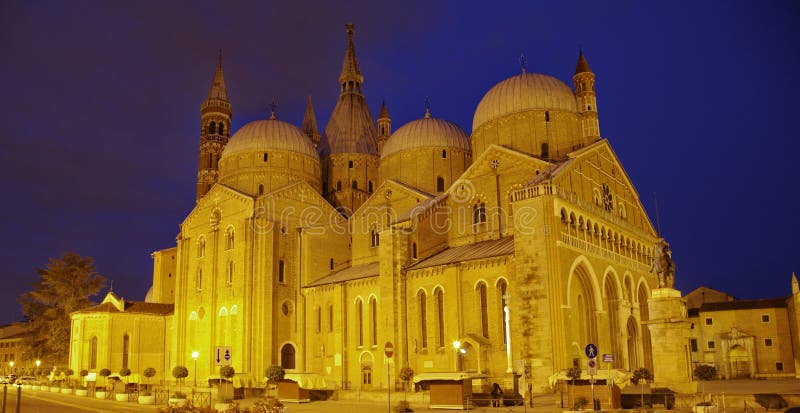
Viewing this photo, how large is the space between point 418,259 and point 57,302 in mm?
38519

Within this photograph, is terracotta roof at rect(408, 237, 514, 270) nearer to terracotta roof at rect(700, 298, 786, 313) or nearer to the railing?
the railing

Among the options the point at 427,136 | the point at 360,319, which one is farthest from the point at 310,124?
the point at 360,319

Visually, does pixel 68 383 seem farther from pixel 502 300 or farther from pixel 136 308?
pixel 502 300

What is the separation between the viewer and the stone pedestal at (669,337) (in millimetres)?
24125

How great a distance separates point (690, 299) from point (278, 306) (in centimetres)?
4146

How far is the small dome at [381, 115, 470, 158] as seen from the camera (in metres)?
50.8

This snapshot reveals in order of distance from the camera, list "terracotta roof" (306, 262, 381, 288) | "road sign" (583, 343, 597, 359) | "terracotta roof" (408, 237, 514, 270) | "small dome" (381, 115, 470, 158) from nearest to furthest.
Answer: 1. "road sign" (583, 343, 597, 359)
2. "terracotta roof" (408, 237, 514, 270)
3. "terracotta roof" (306, 262, 381, 288)
4. "small dome" (381, 115, 470, 158)

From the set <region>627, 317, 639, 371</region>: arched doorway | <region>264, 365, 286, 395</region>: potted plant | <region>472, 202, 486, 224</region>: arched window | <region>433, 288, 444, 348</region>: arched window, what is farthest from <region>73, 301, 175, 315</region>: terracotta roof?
<region>627, 317, 639, 371</region>: arched doorway

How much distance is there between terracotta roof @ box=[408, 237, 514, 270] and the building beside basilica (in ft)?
0.61

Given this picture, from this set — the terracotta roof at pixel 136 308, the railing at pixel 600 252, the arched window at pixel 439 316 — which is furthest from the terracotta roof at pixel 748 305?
the terracotta roof at pixel 136 308

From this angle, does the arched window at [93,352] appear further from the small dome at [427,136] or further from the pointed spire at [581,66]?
the pointed spire at [581,66]

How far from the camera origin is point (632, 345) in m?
39.6

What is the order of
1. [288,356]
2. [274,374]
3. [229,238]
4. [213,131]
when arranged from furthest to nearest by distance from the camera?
[213,131] → [229,238] → [288,356] → [274,374]

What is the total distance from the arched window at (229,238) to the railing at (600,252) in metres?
25.3
